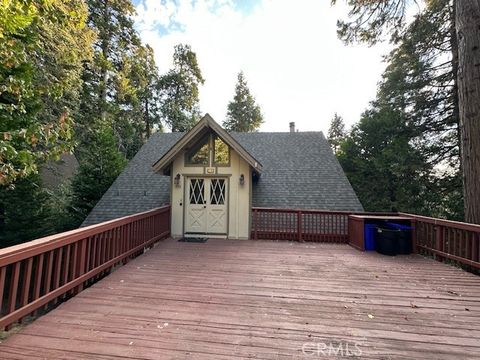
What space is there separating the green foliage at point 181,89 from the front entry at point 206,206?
14061 mm

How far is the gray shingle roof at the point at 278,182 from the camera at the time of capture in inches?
339

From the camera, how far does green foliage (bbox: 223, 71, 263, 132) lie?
87.8 feet

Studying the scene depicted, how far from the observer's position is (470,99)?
5.07 metres

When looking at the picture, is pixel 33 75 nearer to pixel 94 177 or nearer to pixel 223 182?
pixel 94 177

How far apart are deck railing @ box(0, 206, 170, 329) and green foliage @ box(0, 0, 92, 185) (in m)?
1.60

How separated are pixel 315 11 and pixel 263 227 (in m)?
6.90

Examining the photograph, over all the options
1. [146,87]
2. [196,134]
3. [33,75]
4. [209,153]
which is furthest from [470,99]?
[146,87]

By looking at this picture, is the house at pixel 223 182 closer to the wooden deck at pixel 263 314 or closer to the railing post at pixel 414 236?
the railing post at pixel 414 236

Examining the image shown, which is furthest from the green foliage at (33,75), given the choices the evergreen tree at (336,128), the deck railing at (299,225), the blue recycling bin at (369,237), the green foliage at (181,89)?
the evergreen tree at (336,128)

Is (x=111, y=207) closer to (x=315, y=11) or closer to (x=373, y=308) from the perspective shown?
(x=373, y=308)

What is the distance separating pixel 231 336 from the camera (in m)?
2.38

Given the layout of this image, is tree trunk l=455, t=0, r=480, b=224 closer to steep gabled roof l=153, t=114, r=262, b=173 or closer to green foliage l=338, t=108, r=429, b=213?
steep gabled roof l=153, t=114, r=262, b=173

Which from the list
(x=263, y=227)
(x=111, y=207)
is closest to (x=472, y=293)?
(x=263, y=227)

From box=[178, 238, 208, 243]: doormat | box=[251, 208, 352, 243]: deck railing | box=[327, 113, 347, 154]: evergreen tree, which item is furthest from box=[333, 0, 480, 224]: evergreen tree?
box=[327, 113, 347, 154]: evergreen tree
